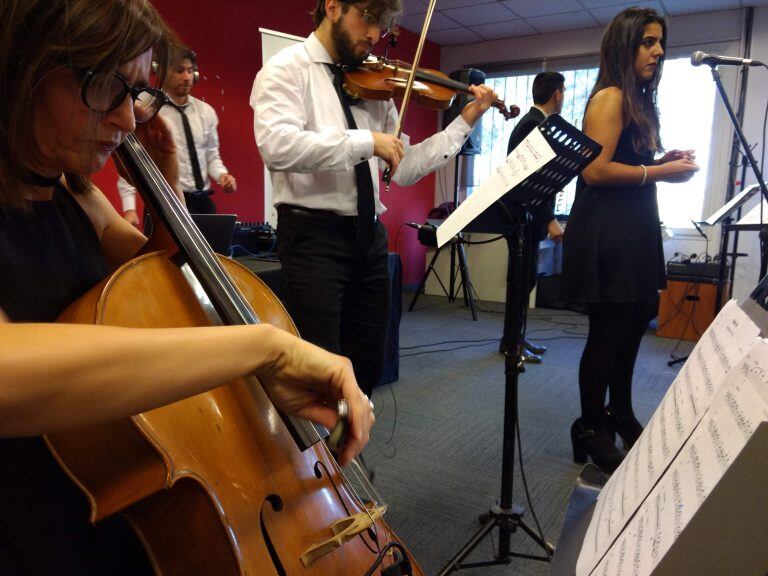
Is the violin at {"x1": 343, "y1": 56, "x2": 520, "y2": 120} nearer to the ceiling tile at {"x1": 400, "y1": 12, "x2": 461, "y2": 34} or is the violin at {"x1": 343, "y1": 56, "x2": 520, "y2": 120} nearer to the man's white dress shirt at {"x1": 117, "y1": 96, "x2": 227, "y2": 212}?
the man's white dress shirt at {"x1": 117, "y1": 96, "x2": 227, "y2": 212}

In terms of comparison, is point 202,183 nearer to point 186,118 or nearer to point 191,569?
point 186,118

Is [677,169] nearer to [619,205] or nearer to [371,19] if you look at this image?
[619,205]

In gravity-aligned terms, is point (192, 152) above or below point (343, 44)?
below

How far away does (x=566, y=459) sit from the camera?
203 centimetres

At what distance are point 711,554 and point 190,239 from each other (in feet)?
2.30

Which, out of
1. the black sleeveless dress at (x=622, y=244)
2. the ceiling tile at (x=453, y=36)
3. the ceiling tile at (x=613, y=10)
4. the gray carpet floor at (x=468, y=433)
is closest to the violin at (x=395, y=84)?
the black sleeveless dress at (x=622, y=244)

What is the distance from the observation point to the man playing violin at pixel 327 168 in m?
1.42

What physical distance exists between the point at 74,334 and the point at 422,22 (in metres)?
5.41

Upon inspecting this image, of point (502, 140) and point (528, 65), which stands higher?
point (528, 65)

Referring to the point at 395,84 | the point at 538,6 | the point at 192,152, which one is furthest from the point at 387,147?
the point at 538,6

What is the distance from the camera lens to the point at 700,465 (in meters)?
0.41

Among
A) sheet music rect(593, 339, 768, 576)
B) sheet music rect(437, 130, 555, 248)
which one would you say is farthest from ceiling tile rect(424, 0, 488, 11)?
sheet music rect(593, 339, 768, 576)

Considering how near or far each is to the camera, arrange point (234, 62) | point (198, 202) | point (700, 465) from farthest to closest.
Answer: point (234, 62) < point (198, 202) < point (700, 465)

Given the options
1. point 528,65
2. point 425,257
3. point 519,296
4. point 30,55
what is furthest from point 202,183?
point 528,65
